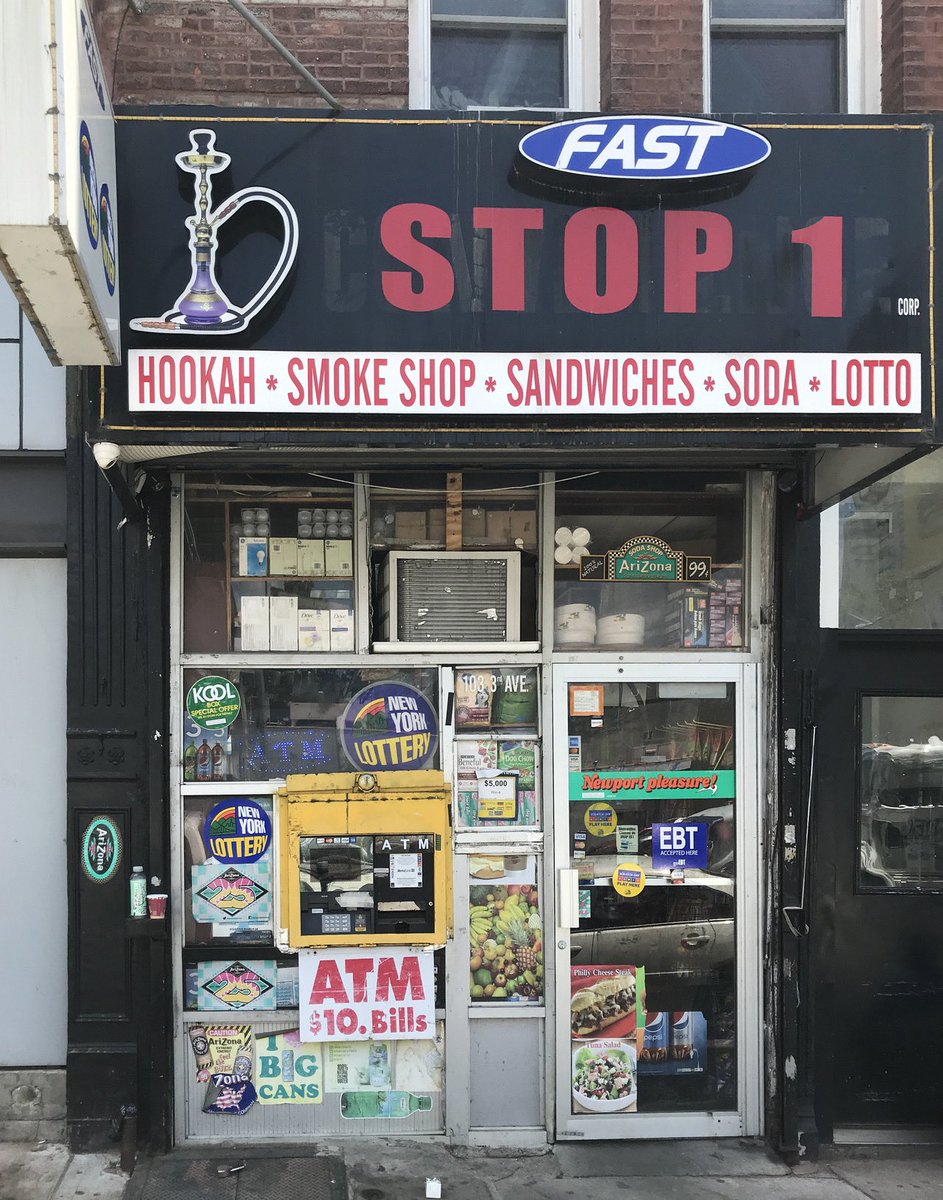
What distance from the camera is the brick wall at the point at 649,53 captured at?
218 inches

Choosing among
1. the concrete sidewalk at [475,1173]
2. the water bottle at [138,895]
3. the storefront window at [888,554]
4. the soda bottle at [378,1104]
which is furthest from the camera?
the storefront window at [888,554]

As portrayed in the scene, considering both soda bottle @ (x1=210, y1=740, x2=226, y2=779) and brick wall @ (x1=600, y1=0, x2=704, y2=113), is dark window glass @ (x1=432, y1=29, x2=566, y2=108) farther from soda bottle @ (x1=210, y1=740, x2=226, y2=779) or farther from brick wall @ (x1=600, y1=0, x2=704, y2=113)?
soda bottle @ (x1=210, y1=740, x2=226, y2=779)

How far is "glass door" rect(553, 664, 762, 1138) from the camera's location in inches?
223

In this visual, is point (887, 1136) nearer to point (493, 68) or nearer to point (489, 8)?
point (493, 68)

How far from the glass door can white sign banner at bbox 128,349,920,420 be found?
168 centimetres

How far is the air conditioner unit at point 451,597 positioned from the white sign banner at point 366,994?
1700 mm

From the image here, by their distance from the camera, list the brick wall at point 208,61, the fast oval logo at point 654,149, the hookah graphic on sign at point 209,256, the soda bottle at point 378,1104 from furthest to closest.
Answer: the soda bottle at point 378,1104
the brick wall at point 208,61
the fast oval logo at point 654,149
the hookah graphic on sign at point 209,256

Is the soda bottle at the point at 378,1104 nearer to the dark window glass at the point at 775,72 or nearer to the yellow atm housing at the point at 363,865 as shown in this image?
the yellow atm housing at the point at 363,865

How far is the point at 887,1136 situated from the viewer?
18.5ft

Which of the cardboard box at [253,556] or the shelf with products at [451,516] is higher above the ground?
the shelf with products at [451,516]

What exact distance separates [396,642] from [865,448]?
2.58m

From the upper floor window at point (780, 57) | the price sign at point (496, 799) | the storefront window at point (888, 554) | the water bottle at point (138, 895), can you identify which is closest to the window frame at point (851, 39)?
the upper floor window at point (780, 57)

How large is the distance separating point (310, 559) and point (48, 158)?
98.1 inches

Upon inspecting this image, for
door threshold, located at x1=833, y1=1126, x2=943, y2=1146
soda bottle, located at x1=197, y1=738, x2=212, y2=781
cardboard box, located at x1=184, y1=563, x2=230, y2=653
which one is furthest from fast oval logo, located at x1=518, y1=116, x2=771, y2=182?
door threshold, located at x1=833, y1=1126, x2=943, y2=1146
